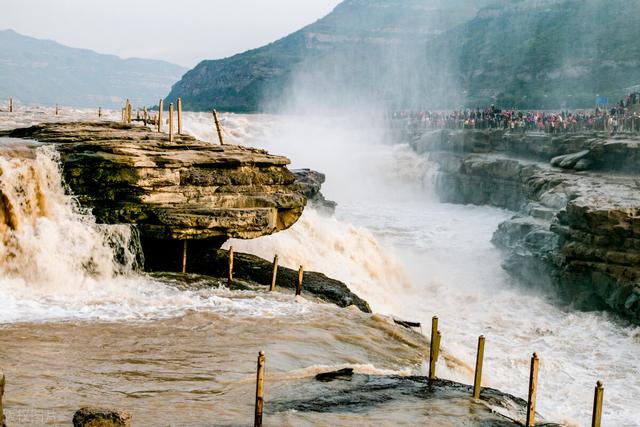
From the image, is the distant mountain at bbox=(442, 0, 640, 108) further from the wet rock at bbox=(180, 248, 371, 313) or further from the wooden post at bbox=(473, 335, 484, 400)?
the wooden post at bbox=(473, 335, 484, 400)

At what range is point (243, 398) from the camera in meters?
9.30

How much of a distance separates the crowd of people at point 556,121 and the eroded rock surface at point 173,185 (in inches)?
808

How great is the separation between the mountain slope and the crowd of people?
6328 centimetres

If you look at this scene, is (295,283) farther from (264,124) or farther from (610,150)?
(264,124)

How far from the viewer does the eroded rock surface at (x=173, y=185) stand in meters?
16.2

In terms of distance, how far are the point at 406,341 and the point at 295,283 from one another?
15.4 feet

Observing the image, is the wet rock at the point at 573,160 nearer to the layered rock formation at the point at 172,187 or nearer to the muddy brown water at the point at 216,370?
the layered rock formation at the point at 172,187

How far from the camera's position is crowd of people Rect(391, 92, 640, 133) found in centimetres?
3338

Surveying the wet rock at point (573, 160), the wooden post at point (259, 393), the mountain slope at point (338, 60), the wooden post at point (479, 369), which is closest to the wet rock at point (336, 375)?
the wooden post at point (479, 369)

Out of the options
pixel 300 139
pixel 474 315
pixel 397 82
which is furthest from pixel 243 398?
pixel 397 82

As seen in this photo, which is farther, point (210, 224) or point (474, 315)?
point (474, 315)

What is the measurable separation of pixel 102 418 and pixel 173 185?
1077 centimetres

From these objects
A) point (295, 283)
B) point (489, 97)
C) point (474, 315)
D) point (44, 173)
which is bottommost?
point (474, 315)

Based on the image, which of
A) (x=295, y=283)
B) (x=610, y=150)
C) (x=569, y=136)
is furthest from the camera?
(x=569, y=136)
